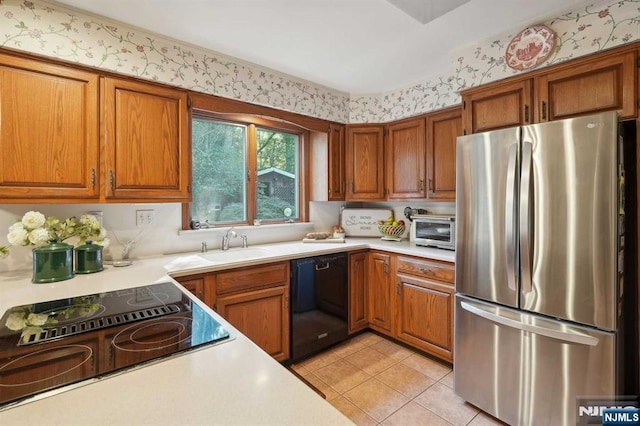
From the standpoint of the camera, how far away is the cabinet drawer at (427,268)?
221 cm

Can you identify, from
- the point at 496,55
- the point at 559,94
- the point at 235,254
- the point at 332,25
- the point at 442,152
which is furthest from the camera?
the point at 442,152

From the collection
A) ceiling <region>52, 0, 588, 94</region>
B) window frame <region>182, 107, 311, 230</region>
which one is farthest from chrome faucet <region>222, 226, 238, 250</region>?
ceiling <region>52, 0, 588, 94</region>

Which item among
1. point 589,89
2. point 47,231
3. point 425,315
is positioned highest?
point 589,89

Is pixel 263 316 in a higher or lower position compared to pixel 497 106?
lower

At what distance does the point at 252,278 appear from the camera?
6.88ft

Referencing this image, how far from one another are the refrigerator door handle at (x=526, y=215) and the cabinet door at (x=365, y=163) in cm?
156

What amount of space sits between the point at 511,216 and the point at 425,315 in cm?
112

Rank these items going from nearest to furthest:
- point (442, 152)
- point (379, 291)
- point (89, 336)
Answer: point (89, 336)
point (442, 152)
point (379, 291)

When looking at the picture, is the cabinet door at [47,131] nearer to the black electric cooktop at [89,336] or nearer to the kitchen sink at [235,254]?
the black electric cooktop at [89,336]

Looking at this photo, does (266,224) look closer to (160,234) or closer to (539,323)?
(160,234)

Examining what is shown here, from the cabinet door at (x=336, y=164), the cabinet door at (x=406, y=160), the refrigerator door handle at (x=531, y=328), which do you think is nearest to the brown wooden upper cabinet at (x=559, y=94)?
the cabinet door at (x=406, y=160)

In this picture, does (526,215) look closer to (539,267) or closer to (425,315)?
Answer: (539,267)

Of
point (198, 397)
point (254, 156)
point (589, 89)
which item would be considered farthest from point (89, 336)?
point (589, 89)

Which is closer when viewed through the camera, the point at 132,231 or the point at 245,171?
the point at 132,231
